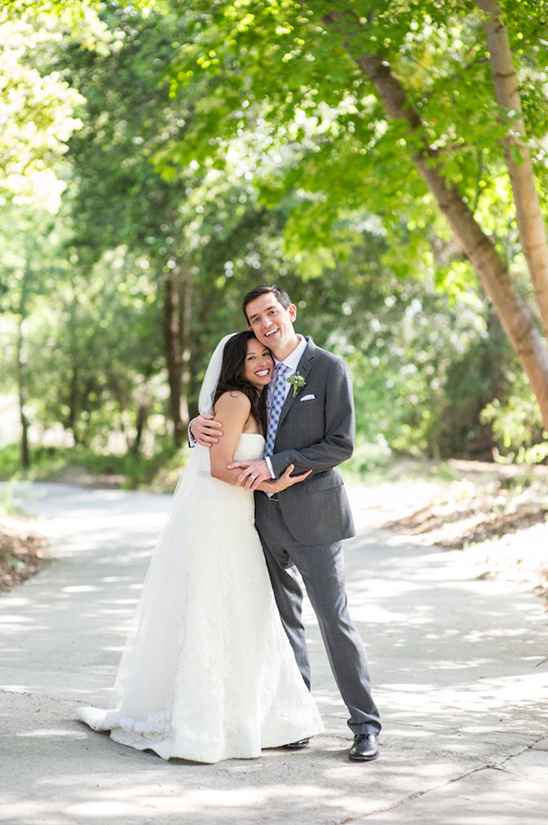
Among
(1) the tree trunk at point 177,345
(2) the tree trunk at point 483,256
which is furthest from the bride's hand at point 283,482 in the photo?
(1) the tree trunk at point 177,345

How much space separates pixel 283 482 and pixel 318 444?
25 centimetres

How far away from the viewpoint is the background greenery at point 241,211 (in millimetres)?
7922

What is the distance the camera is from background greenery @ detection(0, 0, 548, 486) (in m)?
7.92

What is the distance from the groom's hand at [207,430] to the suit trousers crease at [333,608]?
0.41 metres

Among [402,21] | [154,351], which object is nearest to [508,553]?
[402,21]

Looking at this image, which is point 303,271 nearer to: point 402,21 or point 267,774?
point 402,21

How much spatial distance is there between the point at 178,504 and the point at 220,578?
44 centimetres

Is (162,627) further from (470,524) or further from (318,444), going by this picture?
(470,524)

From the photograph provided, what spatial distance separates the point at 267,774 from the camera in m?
3.91

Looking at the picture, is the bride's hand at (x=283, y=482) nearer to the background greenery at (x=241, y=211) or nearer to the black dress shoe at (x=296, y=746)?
the black dress shoe at (x=296, y=746)

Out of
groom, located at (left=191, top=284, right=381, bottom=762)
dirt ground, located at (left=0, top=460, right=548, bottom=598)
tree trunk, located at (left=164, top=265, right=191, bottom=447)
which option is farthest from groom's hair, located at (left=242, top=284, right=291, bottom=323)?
tree trunk, located at (left=164, top=265, right=191, bottom=447)

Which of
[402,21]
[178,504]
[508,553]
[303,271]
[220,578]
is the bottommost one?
[508,553]

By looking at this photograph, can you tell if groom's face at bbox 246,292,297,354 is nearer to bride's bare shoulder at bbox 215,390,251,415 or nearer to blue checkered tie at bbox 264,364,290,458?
blue checkered tie at bbox 264,364,290,458

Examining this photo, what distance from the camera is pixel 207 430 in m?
4.39
